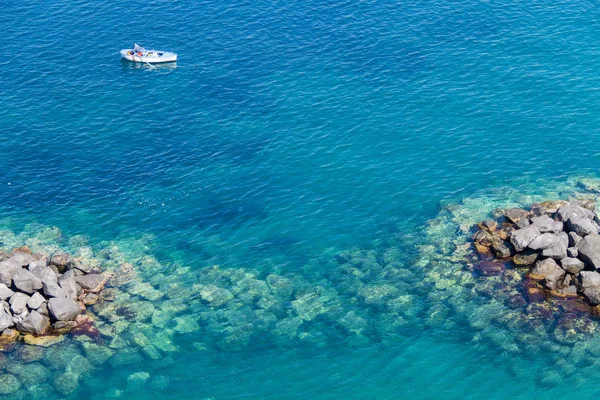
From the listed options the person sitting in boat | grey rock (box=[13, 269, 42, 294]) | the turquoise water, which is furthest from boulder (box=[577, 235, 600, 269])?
the person sitting in boat

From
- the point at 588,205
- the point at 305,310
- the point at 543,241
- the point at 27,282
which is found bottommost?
the point at 305,310

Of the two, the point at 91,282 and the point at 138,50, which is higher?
the point at 138,50

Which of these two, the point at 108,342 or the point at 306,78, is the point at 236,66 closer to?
the point at 306,78

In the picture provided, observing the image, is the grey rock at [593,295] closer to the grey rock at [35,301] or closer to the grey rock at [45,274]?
the grey rock at [45,274]

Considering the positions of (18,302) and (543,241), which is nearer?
(18,302)

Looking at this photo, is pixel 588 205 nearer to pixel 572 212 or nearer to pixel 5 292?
pixel 572 212

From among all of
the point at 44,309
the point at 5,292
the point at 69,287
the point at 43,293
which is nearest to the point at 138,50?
the point at 69,287
